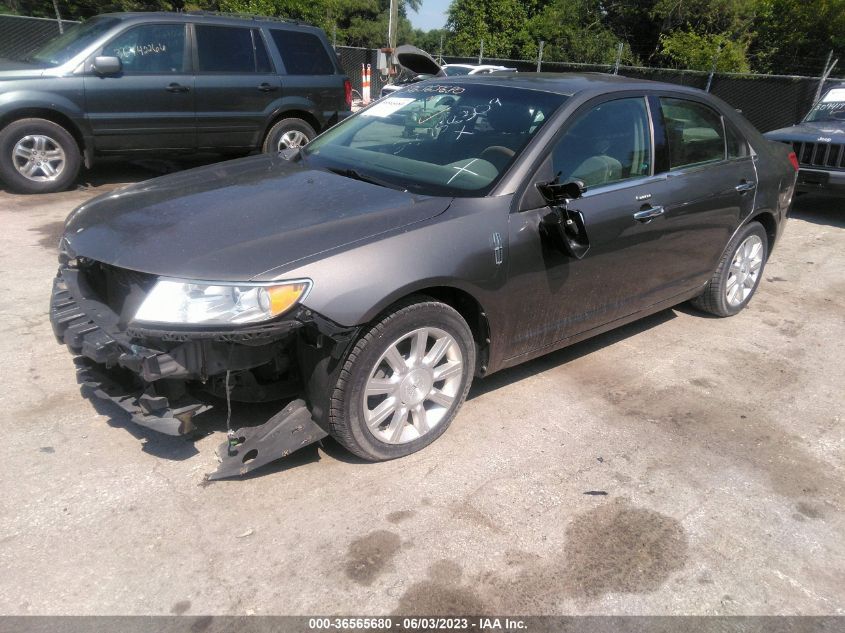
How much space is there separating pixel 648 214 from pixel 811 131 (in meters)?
6.46

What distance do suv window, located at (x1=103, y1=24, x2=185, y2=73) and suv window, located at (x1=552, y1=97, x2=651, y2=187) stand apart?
19.5ft

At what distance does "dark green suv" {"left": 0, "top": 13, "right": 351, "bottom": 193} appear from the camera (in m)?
7.32

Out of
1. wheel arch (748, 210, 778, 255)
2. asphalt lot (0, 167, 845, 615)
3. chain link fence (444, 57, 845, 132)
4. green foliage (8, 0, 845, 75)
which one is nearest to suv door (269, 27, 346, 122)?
asphalt lot (0, 167, 845, 615)

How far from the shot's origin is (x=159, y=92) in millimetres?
7832

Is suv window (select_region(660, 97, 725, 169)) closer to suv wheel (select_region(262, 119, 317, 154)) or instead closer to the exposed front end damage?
the exposed front end damage

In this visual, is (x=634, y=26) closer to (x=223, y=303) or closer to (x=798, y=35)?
(x=798, y=35)

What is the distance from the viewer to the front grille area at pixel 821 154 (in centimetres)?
838

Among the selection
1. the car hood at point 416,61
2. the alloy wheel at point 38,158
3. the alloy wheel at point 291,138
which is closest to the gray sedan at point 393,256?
the car hood at point 416,61

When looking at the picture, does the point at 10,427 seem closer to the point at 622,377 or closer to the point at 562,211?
the point at 562,211

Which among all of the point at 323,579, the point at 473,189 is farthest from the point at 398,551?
the point at 473,189

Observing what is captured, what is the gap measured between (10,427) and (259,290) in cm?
160

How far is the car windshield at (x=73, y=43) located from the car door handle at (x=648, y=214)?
258 inches

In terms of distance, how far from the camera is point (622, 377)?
4238mm

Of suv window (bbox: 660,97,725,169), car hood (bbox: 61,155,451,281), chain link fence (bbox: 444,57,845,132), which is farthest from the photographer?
chain link fence (bbox: 444,57,845,132)
